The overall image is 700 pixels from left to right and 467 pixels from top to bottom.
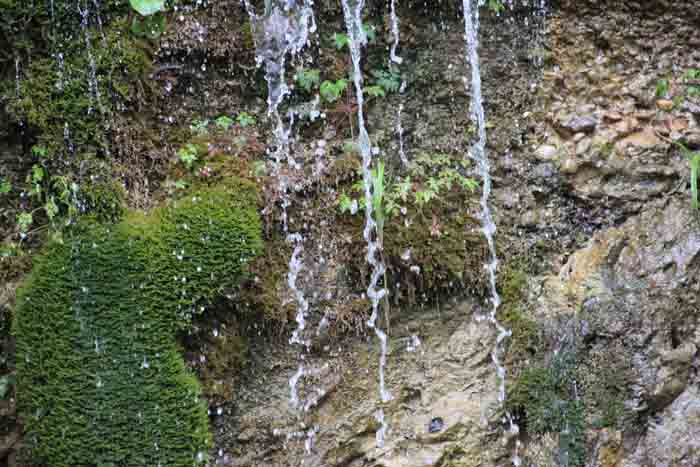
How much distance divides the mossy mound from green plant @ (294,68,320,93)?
950 mm

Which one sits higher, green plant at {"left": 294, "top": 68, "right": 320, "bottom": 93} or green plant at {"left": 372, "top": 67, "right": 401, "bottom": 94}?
green plant at {"left": 294, "top": 68, "right": 320, "bottom": 93}

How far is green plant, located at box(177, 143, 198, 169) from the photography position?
347cm

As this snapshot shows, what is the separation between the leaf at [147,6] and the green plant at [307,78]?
0.79 metres

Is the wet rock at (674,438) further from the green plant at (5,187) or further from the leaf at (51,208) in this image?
the green plant at (5,187)

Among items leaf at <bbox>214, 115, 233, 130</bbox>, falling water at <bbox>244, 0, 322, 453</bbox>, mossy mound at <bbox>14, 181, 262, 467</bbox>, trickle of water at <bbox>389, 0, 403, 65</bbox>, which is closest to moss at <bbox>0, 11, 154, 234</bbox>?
mossy mound at <bbox>14, 181, 262, 467</bbox>

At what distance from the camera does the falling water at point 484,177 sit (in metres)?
3.43

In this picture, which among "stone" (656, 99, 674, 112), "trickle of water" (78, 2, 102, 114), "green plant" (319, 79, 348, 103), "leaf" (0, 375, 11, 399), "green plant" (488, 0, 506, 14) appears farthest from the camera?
"green plant" (488, 0, 506, 14)

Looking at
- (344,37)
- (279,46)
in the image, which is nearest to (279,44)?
(279,46)

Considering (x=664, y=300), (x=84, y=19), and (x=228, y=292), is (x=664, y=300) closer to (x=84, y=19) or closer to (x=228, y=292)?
(x=228, y=292)

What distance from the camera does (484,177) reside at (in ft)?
12.1

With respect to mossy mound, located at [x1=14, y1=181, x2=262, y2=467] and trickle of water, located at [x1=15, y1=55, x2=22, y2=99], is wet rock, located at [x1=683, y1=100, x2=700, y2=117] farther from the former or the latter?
trickle of water, located at [x1=15, y1=55, x2=22, y2=99]

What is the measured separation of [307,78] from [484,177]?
1.11 m

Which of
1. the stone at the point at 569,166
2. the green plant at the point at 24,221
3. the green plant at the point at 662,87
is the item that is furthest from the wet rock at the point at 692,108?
the green plant at the point at 24,221

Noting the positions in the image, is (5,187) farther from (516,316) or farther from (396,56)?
(516,316)
